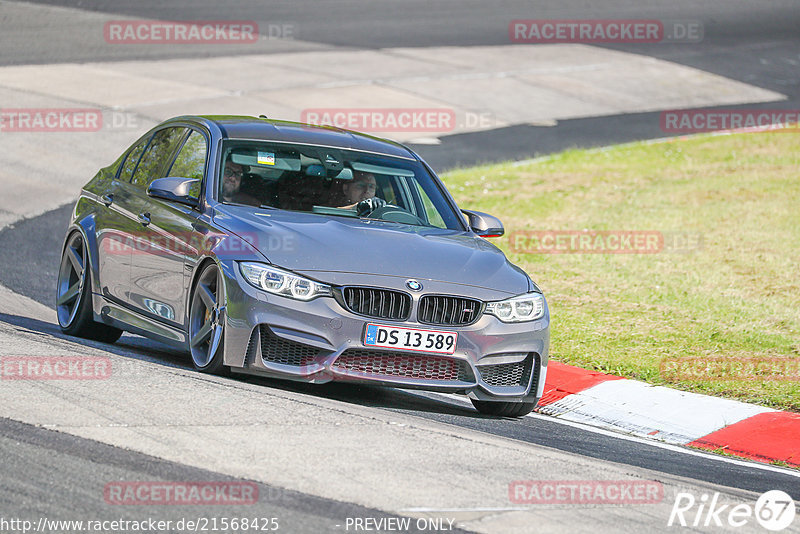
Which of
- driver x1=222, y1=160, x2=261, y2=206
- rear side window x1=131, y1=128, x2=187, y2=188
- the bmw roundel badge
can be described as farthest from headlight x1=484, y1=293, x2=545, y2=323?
rear side window x1=131, y1=128, x2=187, y2=188

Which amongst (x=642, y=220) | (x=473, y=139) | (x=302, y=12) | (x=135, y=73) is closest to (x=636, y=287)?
(x=642, y=220)

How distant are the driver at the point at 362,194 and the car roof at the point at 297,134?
0.97 ft

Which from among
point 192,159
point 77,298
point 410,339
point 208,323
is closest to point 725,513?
point 410,339

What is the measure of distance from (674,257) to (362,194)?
21.2 feet

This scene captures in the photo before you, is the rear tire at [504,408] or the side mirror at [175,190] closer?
the rear tire at [504,408]

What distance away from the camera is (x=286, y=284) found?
705cm

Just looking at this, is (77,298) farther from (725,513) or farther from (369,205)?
(725,513)

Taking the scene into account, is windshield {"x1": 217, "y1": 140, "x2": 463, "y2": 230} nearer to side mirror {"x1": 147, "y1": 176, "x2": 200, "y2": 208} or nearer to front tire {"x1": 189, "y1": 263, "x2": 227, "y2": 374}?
side mirror {"x1": 147, "y1": 176, "x2": 200, "y2": 208}

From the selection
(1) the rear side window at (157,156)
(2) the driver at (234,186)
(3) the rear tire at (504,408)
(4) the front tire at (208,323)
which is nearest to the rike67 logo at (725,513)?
(3) the rear tire at (504,408)

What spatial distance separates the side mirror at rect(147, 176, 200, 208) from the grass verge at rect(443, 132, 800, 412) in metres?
3.36

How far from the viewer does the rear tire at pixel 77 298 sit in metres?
A: 9.04

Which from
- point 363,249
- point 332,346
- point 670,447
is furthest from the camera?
point 670,447

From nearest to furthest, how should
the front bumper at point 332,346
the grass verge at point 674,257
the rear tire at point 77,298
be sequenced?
the front bumper at point 332,346
the rear tire at point 77,298
the grass verge at point 674,257

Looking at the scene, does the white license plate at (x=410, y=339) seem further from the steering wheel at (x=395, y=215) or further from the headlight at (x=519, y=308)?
the steering wheel at (x=395, y=215)
